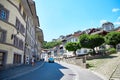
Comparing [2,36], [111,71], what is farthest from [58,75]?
[2,36]

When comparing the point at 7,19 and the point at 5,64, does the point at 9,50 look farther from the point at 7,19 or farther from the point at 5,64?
the point at 7,19

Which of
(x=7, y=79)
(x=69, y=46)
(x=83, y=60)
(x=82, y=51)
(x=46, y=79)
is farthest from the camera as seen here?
(x=82, y=51)

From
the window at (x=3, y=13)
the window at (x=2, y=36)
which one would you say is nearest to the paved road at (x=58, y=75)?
the window at (x=2, y=36)

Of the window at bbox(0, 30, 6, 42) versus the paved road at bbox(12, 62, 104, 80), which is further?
the window at bbox(0, 30, 6, 42)

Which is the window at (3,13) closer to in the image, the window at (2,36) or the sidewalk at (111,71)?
the window at (2,36)

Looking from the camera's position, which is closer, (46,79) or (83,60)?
(46,79)

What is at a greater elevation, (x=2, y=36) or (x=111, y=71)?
(x=2, y=36)

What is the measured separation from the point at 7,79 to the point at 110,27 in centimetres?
7126

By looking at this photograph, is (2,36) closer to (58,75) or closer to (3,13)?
(3,13)

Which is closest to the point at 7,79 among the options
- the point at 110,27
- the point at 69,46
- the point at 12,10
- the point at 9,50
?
the point at 9,50

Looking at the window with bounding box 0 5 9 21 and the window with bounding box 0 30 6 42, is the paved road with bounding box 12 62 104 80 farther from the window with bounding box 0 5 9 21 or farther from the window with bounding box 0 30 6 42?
the window with bounding box 0 5 9 21

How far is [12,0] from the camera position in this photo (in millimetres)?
19500

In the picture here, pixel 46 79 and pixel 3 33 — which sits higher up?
pixel 3 33

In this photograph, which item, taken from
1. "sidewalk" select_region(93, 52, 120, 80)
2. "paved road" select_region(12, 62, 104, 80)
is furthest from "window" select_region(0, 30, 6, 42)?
"sidewalk" select_region(93, 52, 120, 80)
